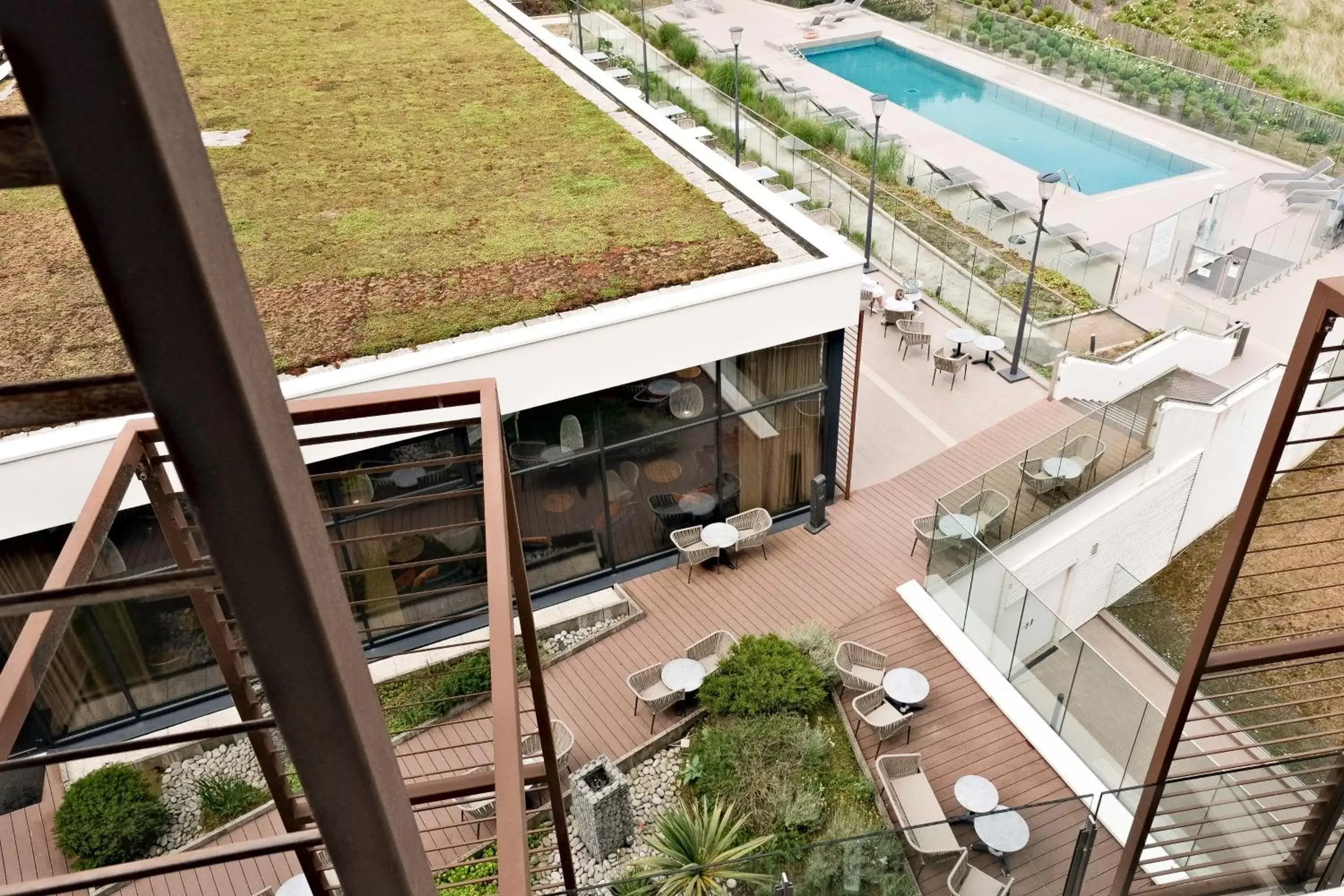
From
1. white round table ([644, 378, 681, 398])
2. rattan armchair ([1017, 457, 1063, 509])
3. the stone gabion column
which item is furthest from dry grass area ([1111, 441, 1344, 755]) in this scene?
the stone gabion column

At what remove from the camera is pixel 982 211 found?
69.6ft

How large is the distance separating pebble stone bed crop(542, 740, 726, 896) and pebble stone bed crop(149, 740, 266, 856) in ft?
10.8

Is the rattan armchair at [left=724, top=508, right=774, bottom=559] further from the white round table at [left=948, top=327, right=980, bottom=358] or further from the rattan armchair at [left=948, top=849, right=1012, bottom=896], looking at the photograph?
the white round table at [left=948, top=327, right=980, bottom=358]

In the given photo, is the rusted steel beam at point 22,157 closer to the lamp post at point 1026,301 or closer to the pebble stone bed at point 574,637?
the pebble stone bed at point 574,637

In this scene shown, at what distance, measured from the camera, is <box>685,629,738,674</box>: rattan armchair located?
10625 mm

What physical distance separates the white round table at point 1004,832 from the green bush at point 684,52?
26143mm

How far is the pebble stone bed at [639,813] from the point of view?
895 cm

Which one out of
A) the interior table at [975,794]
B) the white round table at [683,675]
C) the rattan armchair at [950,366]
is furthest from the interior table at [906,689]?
the rattan armchair at [950,366]

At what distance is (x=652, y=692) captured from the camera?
1036 centimetres

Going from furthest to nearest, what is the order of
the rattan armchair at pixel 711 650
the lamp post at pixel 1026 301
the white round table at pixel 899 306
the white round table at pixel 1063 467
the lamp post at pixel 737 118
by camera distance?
the lamp post at pixel 737 118
the white round table at pixel 899 306
the lamp post at pixel 1026 301
the white round table at pixel 1063 467
the rattan armchair at pixel 711 650

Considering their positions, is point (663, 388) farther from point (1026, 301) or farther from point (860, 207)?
point (860, 207)

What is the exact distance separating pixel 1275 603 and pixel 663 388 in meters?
11.5

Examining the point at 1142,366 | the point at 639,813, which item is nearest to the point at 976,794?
the point at 639,813

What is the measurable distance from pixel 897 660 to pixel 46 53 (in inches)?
429
